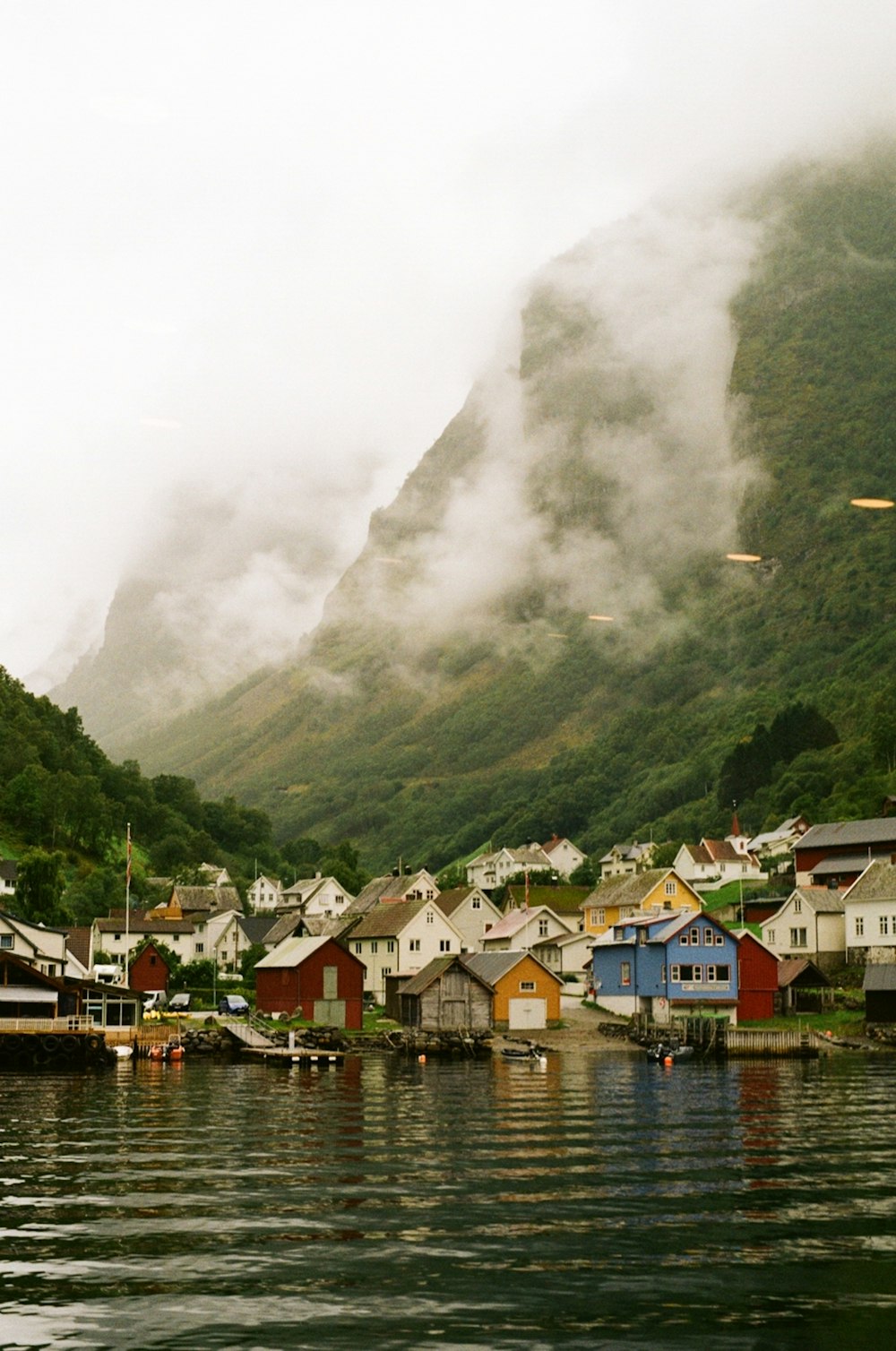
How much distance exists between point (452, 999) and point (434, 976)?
6.78 ft

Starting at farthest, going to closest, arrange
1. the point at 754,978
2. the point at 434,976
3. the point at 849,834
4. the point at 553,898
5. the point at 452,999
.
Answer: the point at 553,898, the point at 849,834, the point at 754,978, the point at 434,976, the point at 452,999

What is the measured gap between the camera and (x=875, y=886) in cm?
12238

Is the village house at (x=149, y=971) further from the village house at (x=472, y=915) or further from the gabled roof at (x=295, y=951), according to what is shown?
the village house at (x=472, y=915)

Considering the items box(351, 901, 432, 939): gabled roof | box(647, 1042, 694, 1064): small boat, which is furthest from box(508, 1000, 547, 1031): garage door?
box(351, 901, 432, 939): gabled roof

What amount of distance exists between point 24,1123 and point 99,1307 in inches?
1227

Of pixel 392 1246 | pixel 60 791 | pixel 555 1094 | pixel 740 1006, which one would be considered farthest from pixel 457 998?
pixel 60 791

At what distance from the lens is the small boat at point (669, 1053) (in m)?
92.1

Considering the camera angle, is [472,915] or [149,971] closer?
[149,971]

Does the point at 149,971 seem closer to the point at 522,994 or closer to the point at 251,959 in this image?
the point at 251,959

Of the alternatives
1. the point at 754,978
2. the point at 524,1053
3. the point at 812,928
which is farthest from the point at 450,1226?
the point at 812,928

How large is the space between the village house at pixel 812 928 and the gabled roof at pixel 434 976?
2908 cm

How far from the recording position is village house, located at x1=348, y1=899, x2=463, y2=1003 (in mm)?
129875

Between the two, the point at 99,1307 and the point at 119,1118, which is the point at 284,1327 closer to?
the point at 99,1307

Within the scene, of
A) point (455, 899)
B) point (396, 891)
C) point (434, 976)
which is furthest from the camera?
point (396, 891)
